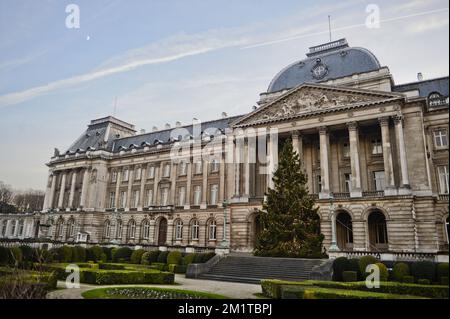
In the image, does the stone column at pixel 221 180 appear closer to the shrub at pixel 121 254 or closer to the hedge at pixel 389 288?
the shrub at pixel 121 254

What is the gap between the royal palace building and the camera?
32.9m

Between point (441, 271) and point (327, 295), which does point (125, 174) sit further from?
point (327, 295)

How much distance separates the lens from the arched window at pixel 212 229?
46409 millimetres

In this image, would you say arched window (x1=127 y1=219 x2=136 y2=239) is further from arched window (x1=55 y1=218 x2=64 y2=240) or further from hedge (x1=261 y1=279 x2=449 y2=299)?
hedge (x1=261 y1=279 x2=449 y2=299)

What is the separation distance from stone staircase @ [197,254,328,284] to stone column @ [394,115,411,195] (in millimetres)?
12802

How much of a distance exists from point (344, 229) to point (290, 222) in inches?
466

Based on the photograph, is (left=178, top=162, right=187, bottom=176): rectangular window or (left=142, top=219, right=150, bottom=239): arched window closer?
(left=142, top=219, right=150, bottom=239): arched window

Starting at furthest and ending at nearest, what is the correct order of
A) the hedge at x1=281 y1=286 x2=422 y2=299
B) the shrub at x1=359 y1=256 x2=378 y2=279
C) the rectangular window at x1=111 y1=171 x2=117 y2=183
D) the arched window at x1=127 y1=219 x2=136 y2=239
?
1. the rectangular window at x1=111 y1=171 x2=117 y2=183
2. the arched window at x1=127 y1=219 x2=136 y2=239
3. the shrub at x1=359 y1=256 x2=378 y2=279
4. the hedge at x1=281 y1=286 x2=422 y2=299

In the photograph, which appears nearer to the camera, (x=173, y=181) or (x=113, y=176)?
(x=173, y=181)

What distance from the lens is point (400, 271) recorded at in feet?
70.7

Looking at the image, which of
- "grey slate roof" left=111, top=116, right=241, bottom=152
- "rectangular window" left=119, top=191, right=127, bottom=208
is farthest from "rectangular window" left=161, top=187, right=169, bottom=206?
"grey slate roof" left=111, top=116, right=241, bottom=152

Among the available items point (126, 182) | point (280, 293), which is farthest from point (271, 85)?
point (280, 293)

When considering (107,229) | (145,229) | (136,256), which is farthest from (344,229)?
(107,229)

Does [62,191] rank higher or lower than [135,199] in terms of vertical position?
higher
